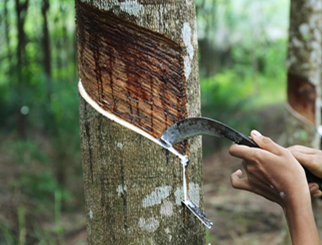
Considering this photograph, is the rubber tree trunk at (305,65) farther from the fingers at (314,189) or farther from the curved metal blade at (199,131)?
the curved metal blade at (199,131)

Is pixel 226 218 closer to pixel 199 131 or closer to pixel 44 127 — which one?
pixel 199 131

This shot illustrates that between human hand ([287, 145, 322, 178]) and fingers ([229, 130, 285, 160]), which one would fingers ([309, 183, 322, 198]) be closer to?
human hand ([287, 145, 322, 178])

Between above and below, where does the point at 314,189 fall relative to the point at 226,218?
above

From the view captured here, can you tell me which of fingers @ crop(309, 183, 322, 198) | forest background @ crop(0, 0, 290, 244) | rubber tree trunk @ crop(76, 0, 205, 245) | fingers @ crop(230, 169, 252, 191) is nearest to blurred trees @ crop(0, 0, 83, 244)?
forest background @ crop(0, 0, 290, 244)

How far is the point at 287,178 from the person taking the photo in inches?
35.4

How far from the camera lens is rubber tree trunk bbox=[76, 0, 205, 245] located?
0.92 m

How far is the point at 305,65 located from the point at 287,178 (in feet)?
6.90

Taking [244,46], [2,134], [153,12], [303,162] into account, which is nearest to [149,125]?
[153,12]

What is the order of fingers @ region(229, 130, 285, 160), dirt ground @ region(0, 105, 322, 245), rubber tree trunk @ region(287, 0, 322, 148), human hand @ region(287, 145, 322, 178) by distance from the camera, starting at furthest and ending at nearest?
dirt ground @ region(0, 105, 322, 245), rubber tree trunk @ region(287, 0, 322, 148), human hand @ region(287, 145, 322, 178), fingers @ region(229, 130, 285, 160)

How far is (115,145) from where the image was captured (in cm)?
95

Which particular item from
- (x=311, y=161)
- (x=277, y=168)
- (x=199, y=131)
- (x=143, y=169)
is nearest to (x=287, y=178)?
(x=277, y=168)

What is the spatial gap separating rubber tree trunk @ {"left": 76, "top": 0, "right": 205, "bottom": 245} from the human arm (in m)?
0.17

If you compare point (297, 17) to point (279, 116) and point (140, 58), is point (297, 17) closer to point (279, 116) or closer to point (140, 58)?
point (140, 58)

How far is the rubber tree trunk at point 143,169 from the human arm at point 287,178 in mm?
173
